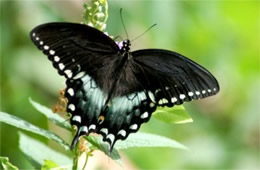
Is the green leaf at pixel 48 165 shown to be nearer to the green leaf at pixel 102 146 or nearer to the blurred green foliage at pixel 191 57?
the green leaf at pixel 102 146

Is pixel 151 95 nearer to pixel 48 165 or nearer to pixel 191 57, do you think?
pixel 48 165

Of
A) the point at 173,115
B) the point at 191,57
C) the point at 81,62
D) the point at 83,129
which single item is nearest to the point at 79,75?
the point at 81,62

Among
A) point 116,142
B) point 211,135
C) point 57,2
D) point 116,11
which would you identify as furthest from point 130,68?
point 211,135

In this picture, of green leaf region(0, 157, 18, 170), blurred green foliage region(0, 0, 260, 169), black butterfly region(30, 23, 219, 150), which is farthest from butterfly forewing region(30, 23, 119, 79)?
blurred green foliage region(0, 0, 260, 169)

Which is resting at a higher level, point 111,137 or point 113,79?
point 113,79

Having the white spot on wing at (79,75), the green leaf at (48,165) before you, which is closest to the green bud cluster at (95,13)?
the white spot on wing at (79,75)
